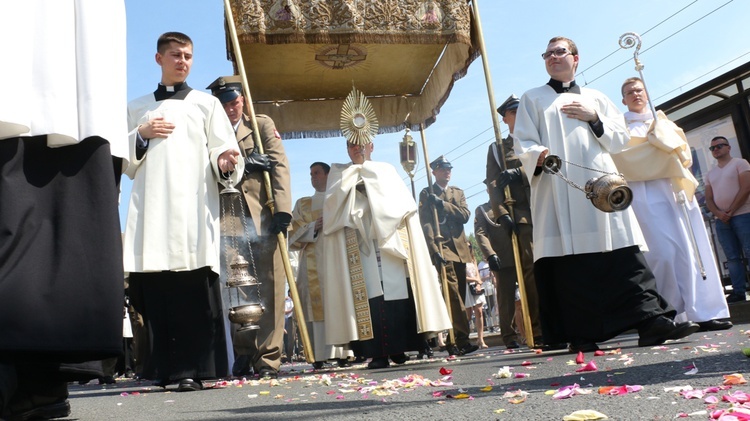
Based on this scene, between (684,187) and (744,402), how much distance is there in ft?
17.9

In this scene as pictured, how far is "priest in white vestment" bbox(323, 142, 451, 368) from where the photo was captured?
7.04 meters

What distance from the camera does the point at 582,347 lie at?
5.95m

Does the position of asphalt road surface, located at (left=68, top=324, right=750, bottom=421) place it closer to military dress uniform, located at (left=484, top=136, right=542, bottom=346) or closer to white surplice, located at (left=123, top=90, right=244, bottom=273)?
white surplice, located at (left=123, top=90, right=244, bottom=273)

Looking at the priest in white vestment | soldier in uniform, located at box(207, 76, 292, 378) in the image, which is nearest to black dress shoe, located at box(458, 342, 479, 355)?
the priest in white vestment

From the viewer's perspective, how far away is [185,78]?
234 inches

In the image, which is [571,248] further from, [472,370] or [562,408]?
[562,408]

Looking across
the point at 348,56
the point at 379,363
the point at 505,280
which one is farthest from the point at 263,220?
the point at 505,280

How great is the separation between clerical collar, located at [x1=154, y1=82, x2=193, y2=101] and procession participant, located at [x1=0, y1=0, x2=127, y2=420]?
9.26ft

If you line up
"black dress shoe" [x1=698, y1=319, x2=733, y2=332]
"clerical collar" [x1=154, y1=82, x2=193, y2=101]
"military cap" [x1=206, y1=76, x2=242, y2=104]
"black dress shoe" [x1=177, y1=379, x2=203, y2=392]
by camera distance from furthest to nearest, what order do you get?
"military cap" [x1=206, y1=76, x2=242, y2=104] → "black dress shoe" [x1=698, y1=319, x2=733, y2=332] → "clerical collar" [x1=154, y1=82, x2=193, y2=101] → "black dress shoe" [x1=177, y1=379, x2=203, y2=392]

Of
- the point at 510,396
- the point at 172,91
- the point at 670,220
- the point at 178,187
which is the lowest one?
the point at 510,396

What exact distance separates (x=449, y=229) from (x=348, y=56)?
261 cm

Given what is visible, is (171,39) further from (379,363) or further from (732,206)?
(732,206)

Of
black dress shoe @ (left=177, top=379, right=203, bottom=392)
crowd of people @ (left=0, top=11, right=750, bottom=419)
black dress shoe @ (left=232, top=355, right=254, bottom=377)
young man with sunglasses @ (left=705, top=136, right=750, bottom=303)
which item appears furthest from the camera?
young man with sunglasses @ (left=705, top=136, right=750, bottom=303)

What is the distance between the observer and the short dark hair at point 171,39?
19.1ft
